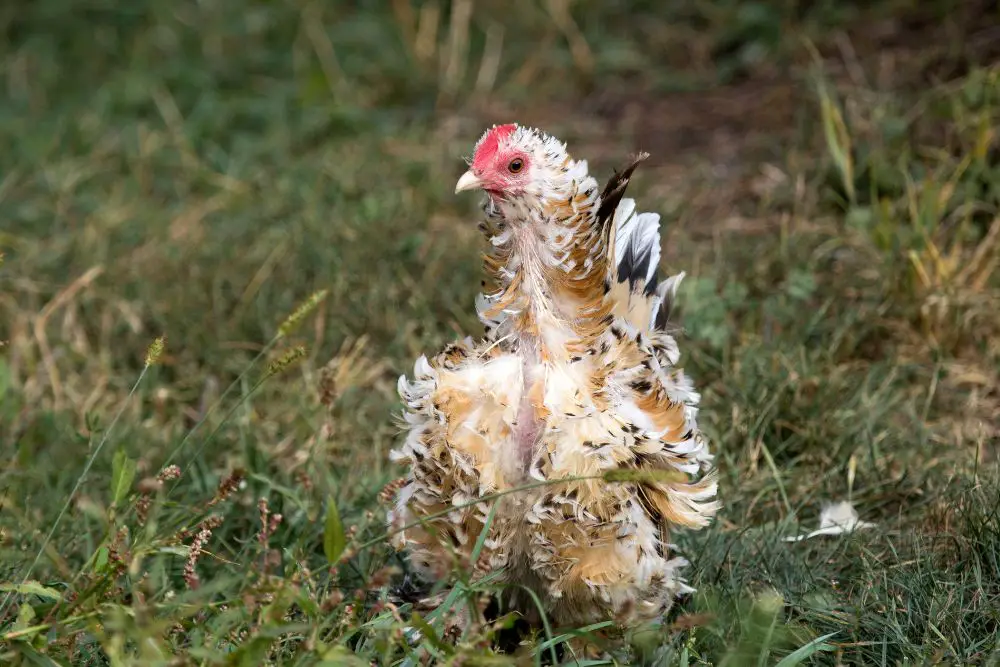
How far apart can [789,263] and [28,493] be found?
7.94 feet

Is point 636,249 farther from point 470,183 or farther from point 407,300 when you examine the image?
point 407,300

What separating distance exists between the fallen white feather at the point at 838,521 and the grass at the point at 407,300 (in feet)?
0.12

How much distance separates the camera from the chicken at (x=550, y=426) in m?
2.35

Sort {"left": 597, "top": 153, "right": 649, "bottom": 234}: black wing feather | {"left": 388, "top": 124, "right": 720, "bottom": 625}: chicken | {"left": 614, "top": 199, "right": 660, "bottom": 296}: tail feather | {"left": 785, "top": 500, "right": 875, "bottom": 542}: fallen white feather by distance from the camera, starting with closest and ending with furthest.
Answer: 1. {"left": 388, "top": 124, "right": 720, "bottom": 625}: chicken
2. {"left": 597, "top": 153, "right": 649, "bottom": 234}: black wing feather
3. {"left": 614, "top": 199, "right": 660, "bottom": 296}: tail feather
4. {"left": 785, "top": 500, "right": 875, "bottom": 542}: fallen white feather

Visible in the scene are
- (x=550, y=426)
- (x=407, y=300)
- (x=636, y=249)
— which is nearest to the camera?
(x=550, y=426)

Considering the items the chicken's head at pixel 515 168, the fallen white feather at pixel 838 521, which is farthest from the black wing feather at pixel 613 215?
the fallen white feather at pixel 838 521

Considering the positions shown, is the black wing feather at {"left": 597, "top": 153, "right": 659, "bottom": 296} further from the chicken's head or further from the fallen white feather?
the fallen white feather

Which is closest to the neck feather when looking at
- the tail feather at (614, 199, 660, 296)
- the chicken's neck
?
the chicken's neck

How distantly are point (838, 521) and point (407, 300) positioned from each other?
1.61m

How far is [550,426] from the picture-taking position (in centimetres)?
235

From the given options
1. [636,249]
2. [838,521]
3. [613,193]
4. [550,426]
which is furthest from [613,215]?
[838,521]

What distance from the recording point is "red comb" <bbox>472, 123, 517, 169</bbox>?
243 centimetres

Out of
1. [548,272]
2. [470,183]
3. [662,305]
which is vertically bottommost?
[662,305]

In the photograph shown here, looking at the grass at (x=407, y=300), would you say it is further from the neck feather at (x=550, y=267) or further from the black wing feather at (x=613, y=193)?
the black wing feather at (x=613, y=193)
